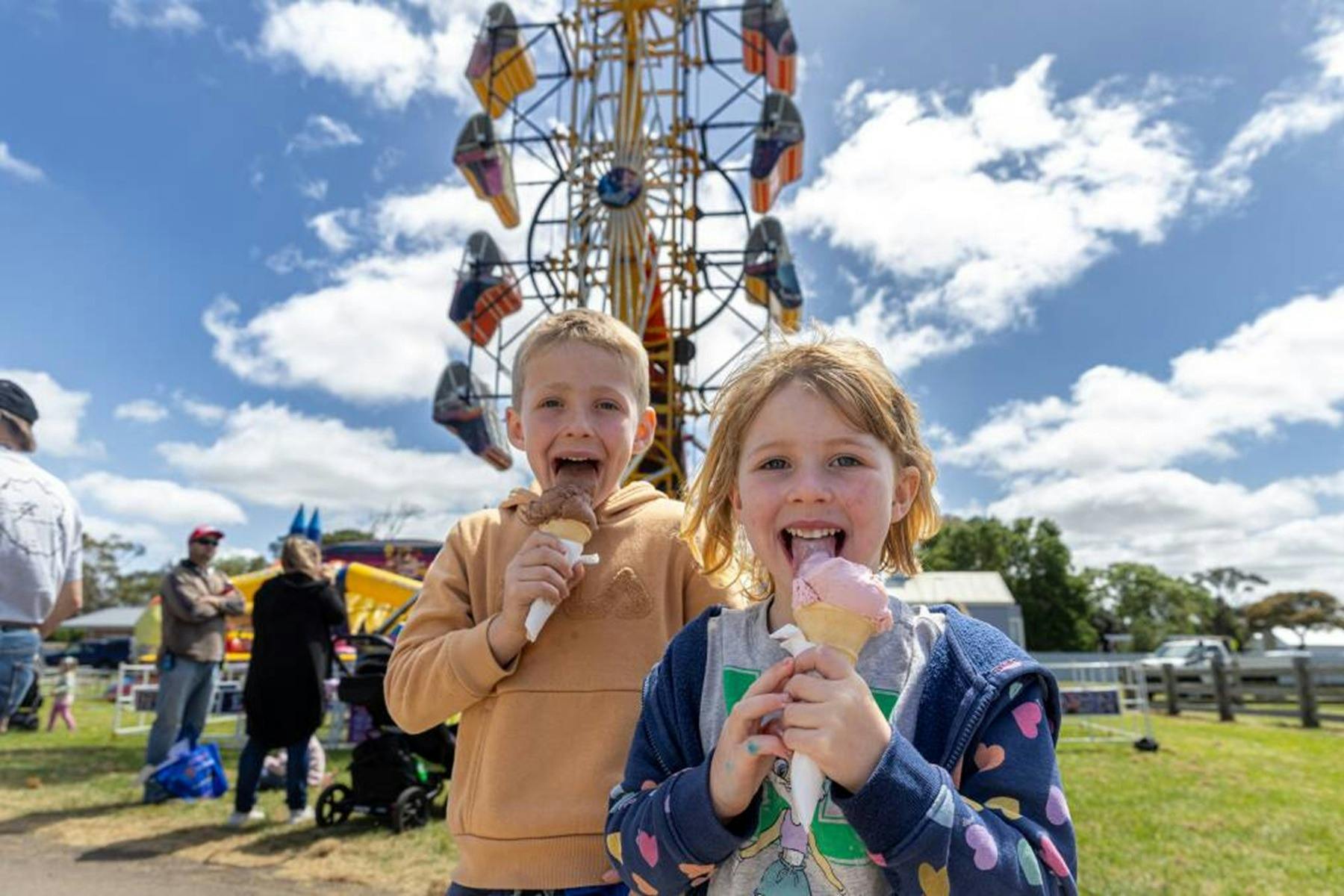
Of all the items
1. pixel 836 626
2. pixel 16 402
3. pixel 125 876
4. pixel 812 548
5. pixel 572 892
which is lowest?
pixel 125 876

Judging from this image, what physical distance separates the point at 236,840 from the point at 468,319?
14.5m

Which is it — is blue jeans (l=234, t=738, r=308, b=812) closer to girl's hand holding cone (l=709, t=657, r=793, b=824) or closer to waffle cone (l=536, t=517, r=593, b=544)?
waffle cone (l=536, t=517, r=593, b=544)

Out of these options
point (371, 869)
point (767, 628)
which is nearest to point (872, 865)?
point (767, 628)

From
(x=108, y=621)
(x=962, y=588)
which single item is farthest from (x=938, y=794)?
(x=108, y=621)

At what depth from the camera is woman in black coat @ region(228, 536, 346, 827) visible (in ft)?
18.0

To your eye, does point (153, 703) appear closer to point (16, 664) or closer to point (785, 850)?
point (16, 664)

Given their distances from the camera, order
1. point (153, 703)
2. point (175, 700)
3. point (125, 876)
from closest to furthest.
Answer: point (125, 876)
point (175, 700)
point (153, 703)

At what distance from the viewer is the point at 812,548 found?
118 cm

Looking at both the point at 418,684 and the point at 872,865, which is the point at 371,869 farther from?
the point at 872,865

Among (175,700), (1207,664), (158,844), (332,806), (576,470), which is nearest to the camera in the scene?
(576,470)

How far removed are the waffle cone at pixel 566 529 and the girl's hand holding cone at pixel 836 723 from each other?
28.7 inches

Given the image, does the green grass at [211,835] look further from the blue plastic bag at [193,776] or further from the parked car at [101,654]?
the parked car at [101,654]

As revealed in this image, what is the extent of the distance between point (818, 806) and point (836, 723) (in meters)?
0.25

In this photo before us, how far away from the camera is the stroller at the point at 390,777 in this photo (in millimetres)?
5352
